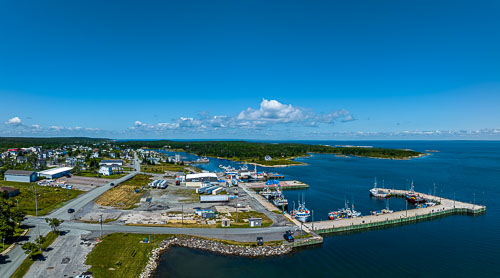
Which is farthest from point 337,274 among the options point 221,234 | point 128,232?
point 128,232

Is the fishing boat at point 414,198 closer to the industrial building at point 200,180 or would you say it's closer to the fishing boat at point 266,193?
the fishing boat at point 266,193

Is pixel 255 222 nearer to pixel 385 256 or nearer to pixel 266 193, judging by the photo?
pixel 385 256

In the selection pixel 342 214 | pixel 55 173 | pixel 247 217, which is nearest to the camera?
pixel 247 217

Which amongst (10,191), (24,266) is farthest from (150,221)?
(10,191)

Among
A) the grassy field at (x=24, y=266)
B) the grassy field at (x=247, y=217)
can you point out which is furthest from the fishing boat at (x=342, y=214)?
the grassy field at (x=24, y=266)

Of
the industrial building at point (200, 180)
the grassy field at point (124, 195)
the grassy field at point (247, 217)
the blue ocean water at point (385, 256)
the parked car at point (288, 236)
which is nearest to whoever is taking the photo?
the blue ocean water at point (385, 256)
